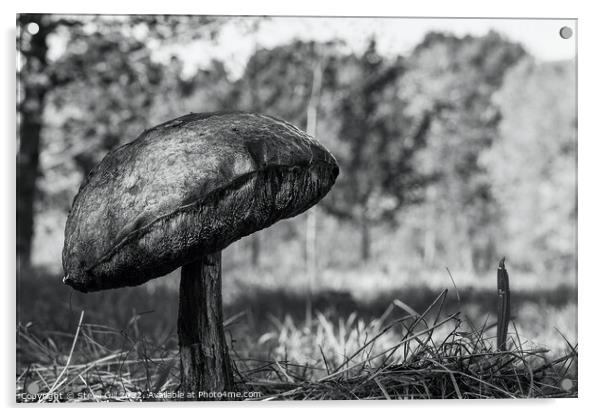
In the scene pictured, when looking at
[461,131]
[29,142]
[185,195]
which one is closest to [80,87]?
[29,142]

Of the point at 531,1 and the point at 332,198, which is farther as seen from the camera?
the point at 332,198

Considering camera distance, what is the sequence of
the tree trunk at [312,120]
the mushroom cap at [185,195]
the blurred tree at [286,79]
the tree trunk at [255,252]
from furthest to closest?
the tree trunk at [255,252] → the tree trunk at [312,120] → the blurred tree at [286,79] → the mushroom cap at [185,195]

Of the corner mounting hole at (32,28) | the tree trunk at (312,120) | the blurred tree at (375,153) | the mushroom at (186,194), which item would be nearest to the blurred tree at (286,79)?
the tree trunk at (312,120)

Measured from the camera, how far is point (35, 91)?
3914mm

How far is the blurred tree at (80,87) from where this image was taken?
3.30 m

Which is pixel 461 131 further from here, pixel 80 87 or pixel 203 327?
pixel 203 327

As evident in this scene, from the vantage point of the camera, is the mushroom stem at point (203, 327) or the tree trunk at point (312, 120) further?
the tree trunk at point (312, 120)

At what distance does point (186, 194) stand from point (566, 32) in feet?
7.26

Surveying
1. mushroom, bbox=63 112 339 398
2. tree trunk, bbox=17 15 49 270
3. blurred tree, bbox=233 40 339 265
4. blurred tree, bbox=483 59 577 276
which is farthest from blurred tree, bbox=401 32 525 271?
tree trunk, bbox=17 15 49 270

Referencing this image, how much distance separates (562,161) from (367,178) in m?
3.37

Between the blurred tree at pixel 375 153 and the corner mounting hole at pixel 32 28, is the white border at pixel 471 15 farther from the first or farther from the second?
the blurred tree at pixel 375 153

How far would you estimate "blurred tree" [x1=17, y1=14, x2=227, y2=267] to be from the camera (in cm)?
330

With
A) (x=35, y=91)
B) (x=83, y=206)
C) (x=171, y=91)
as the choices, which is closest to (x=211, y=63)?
(x=171, y=91)

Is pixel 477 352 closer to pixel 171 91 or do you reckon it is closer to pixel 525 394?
pixel 525 394
